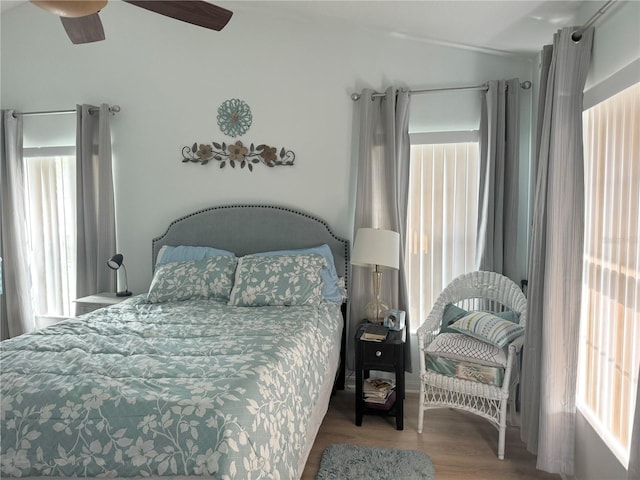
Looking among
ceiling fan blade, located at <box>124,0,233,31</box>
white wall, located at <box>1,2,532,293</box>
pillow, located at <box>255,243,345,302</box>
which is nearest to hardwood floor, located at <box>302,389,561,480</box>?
pillow, located at <box>255,243,345,302</box>

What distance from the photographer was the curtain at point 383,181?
10.6 ft

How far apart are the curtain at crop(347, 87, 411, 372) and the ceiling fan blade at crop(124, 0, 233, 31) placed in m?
1.44

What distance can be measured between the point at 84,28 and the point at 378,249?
210 cm

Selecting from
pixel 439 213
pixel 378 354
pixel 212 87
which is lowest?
pixel 378 354

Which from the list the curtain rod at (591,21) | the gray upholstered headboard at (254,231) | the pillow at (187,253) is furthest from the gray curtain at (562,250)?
the pillow at (187,253)

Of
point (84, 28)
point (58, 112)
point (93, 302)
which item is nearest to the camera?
point (84, 28)

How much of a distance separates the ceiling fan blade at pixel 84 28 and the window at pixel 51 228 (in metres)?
1.97

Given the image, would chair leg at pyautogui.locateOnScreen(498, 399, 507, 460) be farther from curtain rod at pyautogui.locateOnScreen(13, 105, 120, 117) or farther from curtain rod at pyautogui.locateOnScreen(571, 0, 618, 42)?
curtain rod at pyautogui.locateOnScreen(13, 105, 120, 117)

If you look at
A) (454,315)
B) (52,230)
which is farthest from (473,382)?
(52,230)

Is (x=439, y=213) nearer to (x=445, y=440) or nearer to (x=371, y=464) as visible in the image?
(x=445, y=440)

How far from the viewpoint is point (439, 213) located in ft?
11.0

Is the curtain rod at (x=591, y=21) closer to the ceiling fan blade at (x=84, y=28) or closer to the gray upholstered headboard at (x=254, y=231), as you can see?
the gray upholstered headboard at (x=254, y=231)

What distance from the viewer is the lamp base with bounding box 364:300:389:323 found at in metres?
3.15

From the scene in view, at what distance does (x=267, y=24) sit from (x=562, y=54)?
2279mm
